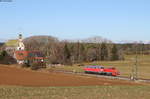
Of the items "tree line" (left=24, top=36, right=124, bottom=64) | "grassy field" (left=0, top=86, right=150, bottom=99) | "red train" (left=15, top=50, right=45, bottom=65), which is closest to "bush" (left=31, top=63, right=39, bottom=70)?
"red train" (left=15, top=50, right=45, bottom=65)

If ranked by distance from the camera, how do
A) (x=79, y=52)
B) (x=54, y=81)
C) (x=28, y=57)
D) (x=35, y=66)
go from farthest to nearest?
(x=79, y=52) < (x=28, y=57) < (x=35, y=66) < (x=54, y=81)

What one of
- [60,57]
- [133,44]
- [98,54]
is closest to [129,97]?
[60,57]

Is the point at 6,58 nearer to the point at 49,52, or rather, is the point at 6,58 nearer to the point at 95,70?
the point at 49,52

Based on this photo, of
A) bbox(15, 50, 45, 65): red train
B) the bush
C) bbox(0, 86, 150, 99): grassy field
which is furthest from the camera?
bbox(15, 50, 45, 65): red train

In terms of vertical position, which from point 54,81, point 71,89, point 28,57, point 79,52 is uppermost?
point 79,52

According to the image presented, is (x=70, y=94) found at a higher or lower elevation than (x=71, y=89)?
higher

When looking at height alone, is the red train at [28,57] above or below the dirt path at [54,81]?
above

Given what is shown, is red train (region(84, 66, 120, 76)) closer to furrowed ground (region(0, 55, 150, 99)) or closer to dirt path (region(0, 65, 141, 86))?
dirt path (region(0, 65, 141, 86))

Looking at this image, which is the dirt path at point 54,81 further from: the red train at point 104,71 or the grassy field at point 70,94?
the grassy field at point 70,94

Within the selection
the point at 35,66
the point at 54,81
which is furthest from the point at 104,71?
the point at 35,66

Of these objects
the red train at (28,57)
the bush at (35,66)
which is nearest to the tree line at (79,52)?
the red train at (28,57)

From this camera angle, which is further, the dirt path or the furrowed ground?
the dirt path

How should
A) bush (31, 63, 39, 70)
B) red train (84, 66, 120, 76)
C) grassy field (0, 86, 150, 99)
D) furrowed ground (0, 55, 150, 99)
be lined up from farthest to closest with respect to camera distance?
bush (31, 63, 39, 70) → red train (84, 66, 120, 76) → furrowed ground (0, 55, 150, 99) → grassy field (0, 86, 150, 99)

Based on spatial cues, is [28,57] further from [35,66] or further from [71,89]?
[71,89]
